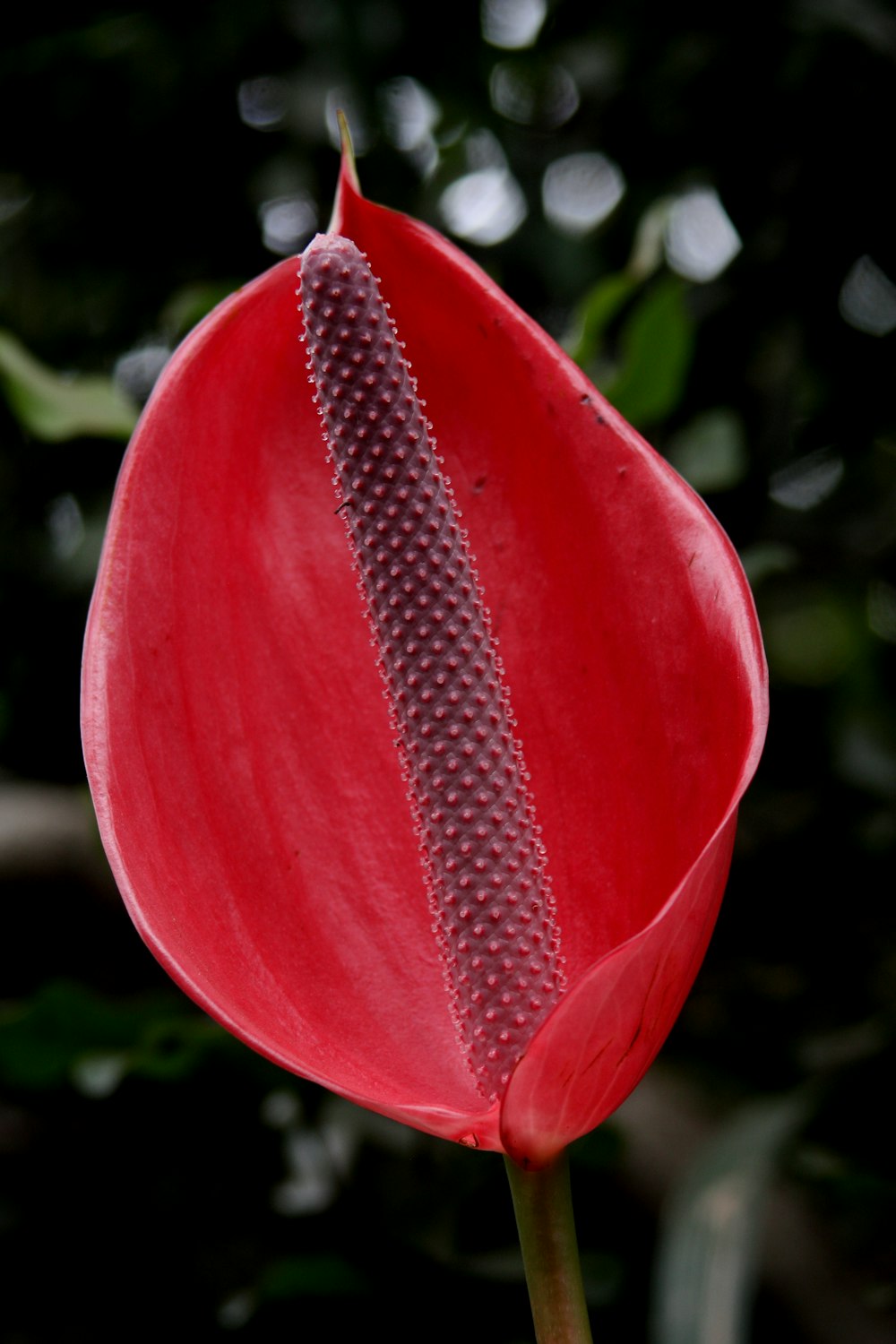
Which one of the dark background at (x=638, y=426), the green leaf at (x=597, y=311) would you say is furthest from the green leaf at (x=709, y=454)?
the green leaf at (x=597, y=311)

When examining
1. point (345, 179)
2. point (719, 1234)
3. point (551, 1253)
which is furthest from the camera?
point (719, 1234)

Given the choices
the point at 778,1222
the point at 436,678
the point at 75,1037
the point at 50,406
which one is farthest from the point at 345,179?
the point at 778,1222

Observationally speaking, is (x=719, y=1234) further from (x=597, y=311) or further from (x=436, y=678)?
(x=597, y=311)

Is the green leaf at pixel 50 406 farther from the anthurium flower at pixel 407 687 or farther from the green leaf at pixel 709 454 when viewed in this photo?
the green leaf at pixel 709 454

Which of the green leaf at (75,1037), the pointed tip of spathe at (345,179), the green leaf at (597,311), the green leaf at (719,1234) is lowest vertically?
the green leaf at (719,1234)

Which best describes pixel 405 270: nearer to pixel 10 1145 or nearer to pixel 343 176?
pixel 343 176
